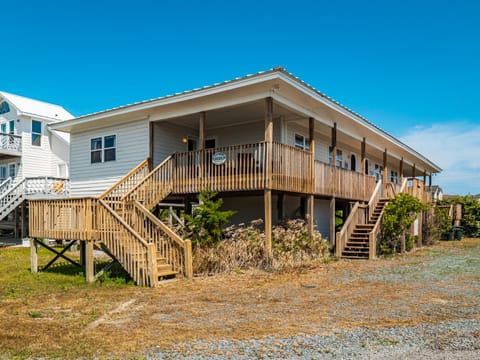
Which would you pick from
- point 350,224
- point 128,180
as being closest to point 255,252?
point 350,224

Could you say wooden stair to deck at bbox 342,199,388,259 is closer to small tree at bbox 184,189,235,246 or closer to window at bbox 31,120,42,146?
small tree at bbox 184,189,235,246

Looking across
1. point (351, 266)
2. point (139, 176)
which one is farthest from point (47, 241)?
point (351, 266)

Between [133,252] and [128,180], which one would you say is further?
[128,180]

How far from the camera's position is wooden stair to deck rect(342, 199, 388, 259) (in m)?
15.2

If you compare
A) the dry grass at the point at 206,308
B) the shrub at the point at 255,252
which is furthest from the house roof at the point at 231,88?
the dry grass at the point at 206,308

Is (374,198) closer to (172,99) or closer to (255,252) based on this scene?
(255,252)

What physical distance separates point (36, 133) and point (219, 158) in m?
20.5

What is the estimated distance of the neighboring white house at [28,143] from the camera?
28.0 m

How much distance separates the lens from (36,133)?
94.8ft

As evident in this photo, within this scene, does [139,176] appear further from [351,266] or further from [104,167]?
[351,266]

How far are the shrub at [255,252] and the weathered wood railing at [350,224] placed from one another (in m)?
1.21

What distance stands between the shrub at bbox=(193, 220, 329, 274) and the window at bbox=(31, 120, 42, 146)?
20586 millimetres

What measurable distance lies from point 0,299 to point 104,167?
32.1 ft

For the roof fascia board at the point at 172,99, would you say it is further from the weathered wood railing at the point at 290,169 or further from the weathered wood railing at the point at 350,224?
the weathered wood railing at the point at 350,224
